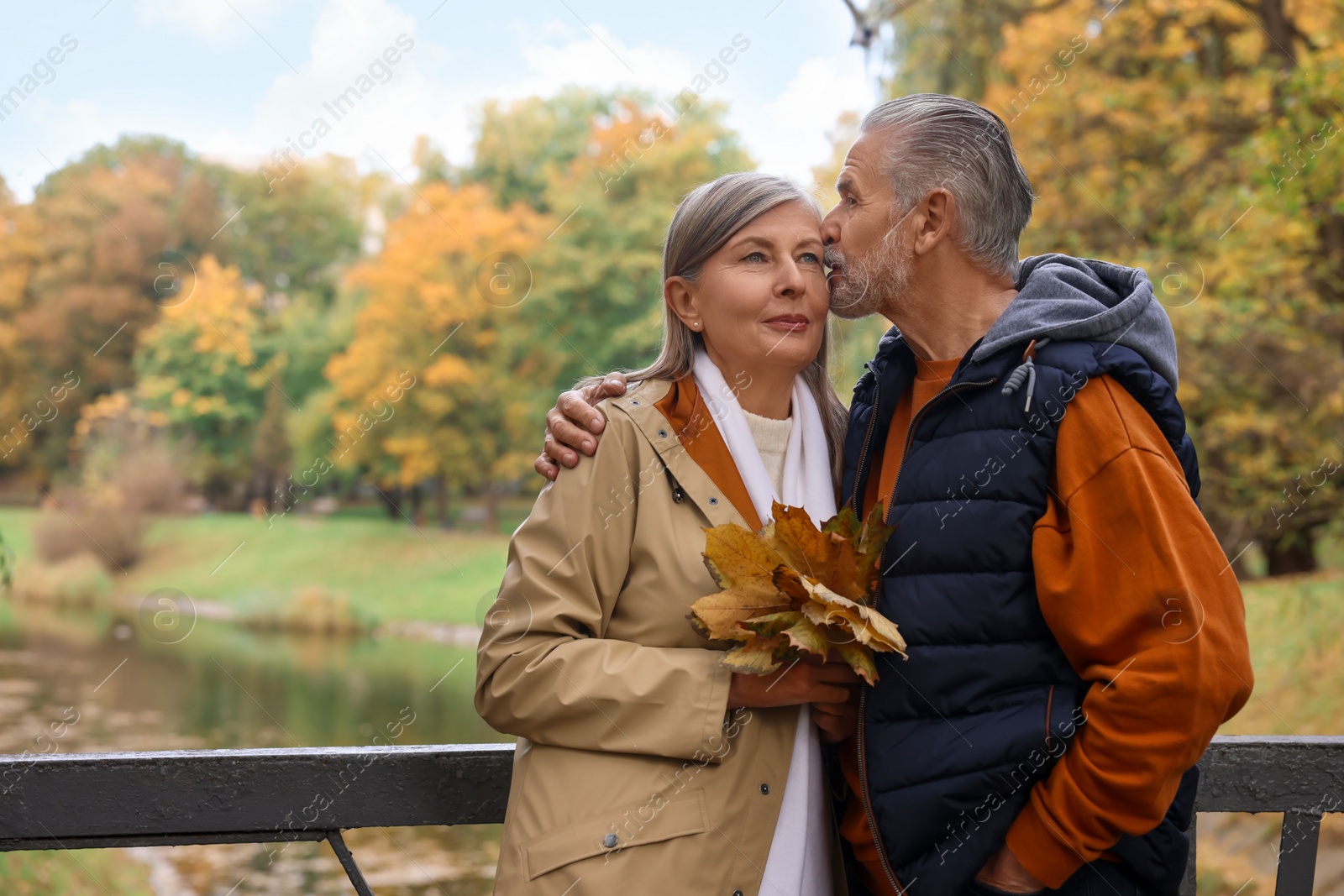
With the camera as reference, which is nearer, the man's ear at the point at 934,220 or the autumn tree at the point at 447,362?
the man's ear at the point at 934,220

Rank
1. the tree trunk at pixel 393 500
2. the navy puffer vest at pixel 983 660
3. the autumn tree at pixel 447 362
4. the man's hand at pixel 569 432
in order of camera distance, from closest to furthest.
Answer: the navy puffer vest at pixel 983 660
the man's hand at pixel 569 432
the autumn tree at pixel 447 362
the tree trunk at pixel 393 500

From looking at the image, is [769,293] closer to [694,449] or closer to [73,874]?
[694,449]

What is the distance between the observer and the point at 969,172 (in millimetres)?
2148

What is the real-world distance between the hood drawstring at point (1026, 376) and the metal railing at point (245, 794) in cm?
91

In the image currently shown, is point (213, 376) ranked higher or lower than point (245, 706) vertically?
higher

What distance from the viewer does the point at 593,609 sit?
2.02 meters

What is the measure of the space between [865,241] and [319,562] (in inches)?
940

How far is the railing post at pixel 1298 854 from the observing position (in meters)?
2.27

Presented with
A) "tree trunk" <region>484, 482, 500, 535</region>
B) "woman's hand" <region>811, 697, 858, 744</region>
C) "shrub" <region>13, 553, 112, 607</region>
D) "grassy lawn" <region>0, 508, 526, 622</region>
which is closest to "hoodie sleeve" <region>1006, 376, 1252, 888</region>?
"woman's hand" <region>811, 697, 858, 744</region>

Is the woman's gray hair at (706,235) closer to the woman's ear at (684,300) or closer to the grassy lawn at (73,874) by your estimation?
the woman's ear at (684,300)

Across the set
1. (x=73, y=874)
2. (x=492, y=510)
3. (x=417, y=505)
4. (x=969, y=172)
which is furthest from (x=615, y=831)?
(x=417, y=505)

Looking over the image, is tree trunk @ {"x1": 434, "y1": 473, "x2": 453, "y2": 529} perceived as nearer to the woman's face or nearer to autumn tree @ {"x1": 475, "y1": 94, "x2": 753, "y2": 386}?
autumn tree @ {"x1": 475, "y1": 94, "x2": 753, "y2": 386}

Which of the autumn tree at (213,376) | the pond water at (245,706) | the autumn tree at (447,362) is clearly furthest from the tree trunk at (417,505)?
the pond water at (245,706)

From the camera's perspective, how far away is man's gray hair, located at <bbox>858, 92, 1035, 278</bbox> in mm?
2141
